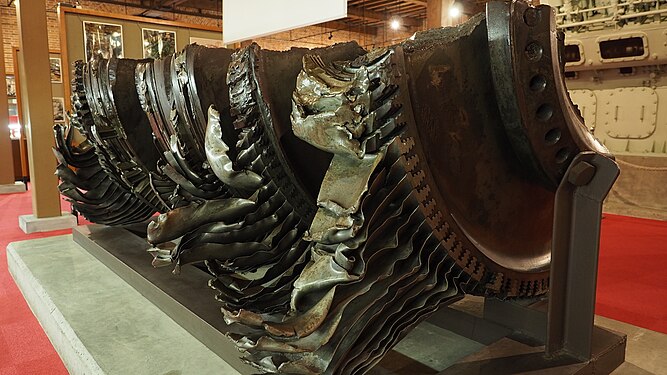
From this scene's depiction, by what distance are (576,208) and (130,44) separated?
15.8 feet

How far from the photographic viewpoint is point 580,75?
4898 mm

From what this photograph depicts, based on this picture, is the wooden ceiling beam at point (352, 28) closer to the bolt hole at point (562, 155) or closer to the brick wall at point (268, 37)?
the brick wall at point (268, 37)

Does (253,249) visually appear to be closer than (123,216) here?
Yes

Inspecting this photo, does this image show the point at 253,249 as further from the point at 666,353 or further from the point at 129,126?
the point at 666,353

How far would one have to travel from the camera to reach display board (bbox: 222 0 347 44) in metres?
1.73

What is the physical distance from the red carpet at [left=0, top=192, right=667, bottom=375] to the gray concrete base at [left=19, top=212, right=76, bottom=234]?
0.14 m

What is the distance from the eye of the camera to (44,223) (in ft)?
13.4

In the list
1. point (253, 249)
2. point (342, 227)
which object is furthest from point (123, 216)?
point (342, 227)

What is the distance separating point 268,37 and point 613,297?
42.5 feet

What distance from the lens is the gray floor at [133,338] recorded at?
146 cm

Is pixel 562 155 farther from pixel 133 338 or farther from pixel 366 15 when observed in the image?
pixel 366 15

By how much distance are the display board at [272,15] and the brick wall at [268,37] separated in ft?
29.7

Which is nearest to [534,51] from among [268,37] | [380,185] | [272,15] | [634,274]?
[380,185]

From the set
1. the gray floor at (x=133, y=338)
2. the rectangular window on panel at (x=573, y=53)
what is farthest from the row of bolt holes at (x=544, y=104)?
the rectangular window on panel at (x=573, y=53)
